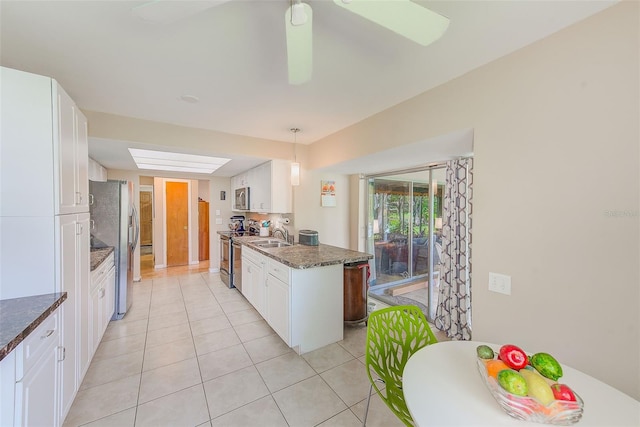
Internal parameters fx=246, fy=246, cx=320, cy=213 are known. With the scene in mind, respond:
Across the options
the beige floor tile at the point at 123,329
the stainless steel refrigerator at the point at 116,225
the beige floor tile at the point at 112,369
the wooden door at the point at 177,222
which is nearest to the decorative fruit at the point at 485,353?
the beige floor tile at the point at 112,369

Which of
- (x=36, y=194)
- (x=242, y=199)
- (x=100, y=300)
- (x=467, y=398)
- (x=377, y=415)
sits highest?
Answer: (x=242, y=199)

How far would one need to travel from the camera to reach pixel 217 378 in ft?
6.84

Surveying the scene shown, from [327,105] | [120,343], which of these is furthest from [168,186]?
[327,105]

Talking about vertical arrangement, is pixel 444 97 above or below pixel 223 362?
above

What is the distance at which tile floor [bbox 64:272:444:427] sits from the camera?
1.70 m

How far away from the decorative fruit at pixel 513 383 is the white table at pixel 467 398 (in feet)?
0.35

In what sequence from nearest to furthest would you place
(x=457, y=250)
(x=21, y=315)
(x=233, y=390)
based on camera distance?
(x=21, y=315)
(x=233, y=390)
(x=457, y=250)

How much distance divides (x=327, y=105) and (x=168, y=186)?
16.5 ft

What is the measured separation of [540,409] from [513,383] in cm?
10

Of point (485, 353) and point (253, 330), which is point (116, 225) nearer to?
point (253, 330)

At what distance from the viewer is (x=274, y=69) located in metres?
1.82

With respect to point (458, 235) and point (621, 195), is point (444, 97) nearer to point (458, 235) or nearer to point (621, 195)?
point (621, 195)

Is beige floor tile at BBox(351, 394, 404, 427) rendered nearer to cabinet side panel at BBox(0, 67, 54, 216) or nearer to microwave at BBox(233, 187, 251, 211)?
cabinet side panel at BBox(0, 67, 54, 216)

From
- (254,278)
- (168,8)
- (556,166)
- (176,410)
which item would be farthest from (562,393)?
(254,278)
